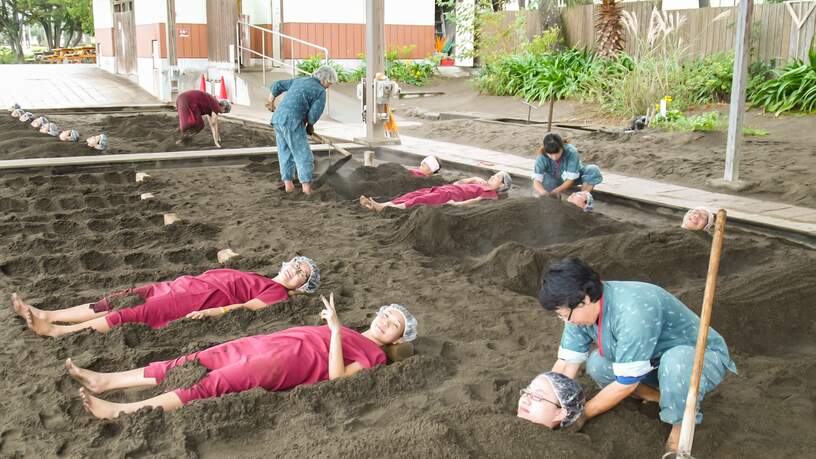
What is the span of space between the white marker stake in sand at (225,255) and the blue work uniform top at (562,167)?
3.26 m

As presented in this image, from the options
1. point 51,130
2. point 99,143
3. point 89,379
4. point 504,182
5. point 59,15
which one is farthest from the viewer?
point 59,15

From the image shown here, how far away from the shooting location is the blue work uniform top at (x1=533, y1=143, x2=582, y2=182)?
24.4 ft

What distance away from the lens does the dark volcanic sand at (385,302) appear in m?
3.08

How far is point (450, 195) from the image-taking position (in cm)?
770

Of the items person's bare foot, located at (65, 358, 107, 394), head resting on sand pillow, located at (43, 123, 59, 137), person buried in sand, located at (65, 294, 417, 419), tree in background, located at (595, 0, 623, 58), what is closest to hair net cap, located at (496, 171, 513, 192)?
person buried in sand, located at (65, 294, 417, 419)

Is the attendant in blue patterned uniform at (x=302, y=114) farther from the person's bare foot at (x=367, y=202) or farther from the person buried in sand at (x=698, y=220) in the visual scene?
the person buried in sand at (x=698, y=220)

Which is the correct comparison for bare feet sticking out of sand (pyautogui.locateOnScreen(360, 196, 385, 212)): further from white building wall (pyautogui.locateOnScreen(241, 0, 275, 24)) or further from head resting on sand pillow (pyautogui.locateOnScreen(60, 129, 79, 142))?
white building wall (pyautogui.locateOnScreen(241, 0, 275, 24))

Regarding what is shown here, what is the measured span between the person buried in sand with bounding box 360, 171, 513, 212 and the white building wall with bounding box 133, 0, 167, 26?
43.4 ft

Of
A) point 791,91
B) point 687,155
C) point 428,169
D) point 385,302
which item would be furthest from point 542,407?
point 791,91

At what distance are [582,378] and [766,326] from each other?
4.95ft

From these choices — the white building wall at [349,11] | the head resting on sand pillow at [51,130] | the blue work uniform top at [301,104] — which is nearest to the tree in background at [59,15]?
the white building wall at [349,11]

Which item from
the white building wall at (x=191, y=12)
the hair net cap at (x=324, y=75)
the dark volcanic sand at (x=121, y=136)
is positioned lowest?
the dark volcanic sand at (x=121, y=136)

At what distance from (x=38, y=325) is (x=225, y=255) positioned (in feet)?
5.87

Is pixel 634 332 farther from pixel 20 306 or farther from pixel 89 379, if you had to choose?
pixel 20 306
